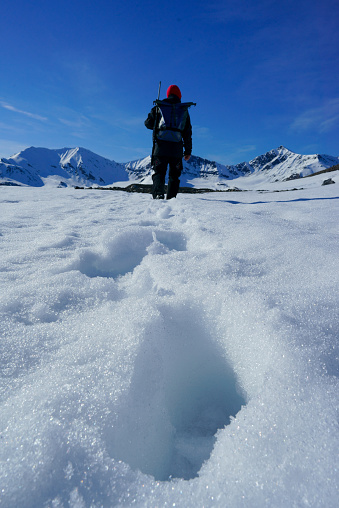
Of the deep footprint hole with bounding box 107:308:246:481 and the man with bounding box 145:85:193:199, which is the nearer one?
the deep footprint hole with bounding box 107:308:246:481

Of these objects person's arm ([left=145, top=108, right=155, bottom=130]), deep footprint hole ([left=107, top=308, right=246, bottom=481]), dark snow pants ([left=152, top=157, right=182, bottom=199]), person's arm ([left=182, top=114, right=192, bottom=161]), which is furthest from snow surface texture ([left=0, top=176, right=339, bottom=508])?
person's arm ([left=145, top=108, right=155, bottom=130])

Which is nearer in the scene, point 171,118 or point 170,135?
point 171,118

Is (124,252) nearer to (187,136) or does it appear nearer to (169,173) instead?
(169,173)

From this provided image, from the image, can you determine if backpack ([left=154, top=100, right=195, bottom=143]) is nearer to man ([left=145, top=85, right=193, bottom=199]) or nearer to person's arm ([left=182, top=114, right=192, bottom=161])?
man ([left=145, top=85, right=193, bottom=199])

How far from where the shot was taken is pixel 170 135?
6.32 metres

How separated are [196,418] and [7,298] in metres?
1.28

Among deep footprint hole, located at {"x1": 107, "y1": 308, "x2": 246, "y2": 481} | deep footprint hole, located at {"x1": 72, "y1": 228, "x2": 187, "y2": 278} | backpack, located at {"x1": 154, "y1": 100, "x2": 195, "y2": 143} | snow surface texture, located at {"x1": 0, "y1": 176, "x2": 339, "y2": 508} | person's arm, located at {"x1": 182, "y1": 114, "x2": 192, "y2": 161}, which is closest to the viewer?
snow surface texture, located at {"x1": 0, "y1": 176, "x2": 339, "y2": 508}

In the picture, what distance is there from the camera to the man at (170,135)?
617 cm

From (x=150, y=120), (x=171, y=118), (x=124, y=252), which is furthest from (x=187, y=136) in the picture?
(x=124, y=252)

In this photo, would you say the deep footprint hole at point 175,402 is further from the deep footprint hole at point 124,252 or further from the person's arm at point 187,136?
the person's arm at point 187,136

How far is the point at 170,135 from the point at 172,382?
20.0 feet

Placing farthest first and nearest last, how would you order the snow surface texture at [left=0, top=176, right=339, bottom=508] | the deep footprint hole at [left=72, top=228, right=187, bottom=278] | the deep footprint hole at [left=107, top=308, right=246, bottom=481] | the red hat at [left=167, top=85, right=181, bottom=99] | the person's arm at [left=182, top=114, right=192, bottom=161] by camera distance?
the person's arm at [left=182, top=114, right=192, bottom=161], the red hat at [left=167, top=85, right=181, bottom=99], the deep footprint hole at [left=72, top=228, right=187, bottom=278], the deep footprint hole at [left=107, top=308, right=246, bottom=481], the snow surface texture at [left=0, top=176, right=339, bottom=508]

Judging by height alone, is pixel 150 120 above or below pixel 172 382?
above

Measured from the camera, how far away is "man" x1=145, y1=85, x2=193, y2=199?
20.2ft
